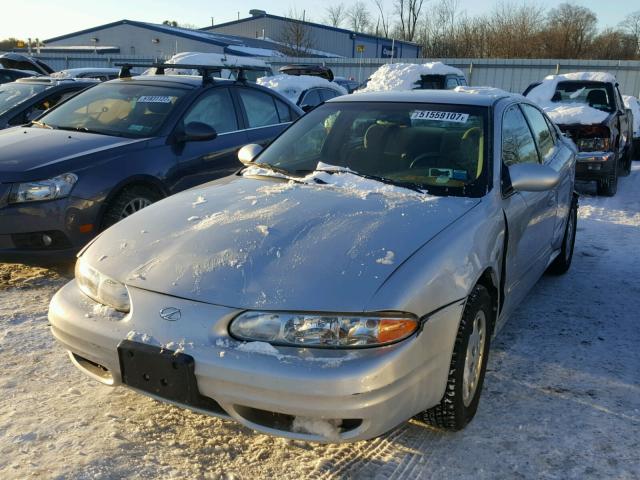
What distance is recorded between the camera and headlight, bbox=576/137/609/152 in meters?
8.17

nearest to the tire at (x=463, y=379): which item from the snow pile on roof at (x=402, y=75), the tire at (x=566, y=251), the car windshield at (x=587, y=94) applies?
the tire at (x=566, y=251)

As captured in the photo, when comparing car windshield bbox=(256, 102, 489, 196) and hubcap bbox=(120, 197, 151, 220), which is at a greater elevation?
car windshield bbox=(256, 102, 489, 196)

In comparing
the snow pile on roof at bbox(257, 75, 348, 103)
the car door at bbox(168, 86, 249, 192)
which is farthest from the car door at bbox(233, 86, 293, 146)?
the snow pile on roof at bbox(257, 75, 348, 103)

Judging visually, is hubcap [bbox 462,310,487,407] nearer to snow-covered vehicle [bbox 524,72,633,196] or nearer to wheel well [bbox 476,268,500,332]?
wheel well [bbox 476,268,500,332]

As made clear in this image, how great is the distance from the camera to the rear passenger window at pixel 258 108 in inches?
245

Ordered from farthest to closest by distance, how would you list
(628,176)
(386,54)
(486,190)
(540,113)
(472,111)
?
(386,54)
(628,176)
(540,113)
(472,111)
(486,190)

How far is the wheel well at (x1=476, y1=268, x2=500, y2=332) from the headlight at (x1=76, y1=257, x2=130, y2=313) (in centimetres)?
155

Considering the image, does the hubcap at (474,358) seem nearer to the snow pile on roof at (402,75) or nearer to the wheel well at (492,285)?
the wheel well at (492,285)

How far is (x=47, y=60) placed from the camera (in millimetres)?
26906

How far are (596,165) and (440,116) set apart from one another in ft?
18.0

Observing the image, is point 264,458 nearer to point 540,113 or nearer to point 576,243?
point 540,113

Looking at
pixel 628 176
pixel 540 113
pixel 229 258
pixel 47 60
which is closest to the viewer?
pixel 229 258

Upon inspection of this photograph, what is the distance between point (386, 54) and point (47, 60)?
109 feet

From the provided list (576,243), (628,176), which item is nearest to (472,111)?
(576,243)
